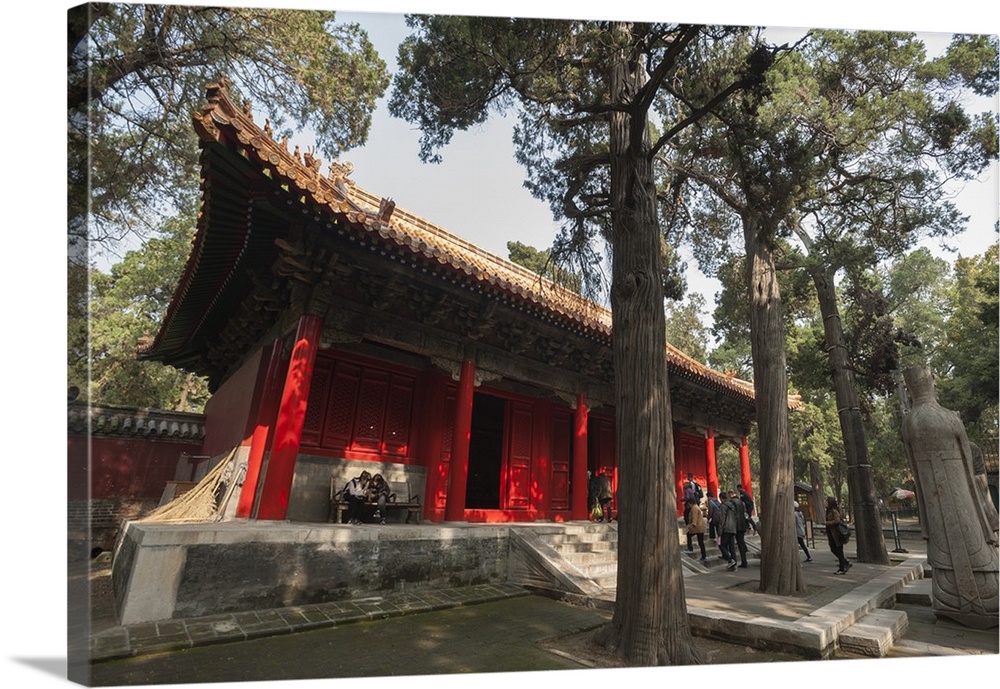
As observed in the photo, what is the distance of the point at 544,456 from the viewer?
31.5 feet

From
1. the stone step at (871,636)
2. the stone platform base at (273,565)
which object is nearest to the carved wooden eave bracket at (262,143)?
the stone platform base at (273,565)

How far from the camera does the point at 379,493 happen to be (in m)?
6.69

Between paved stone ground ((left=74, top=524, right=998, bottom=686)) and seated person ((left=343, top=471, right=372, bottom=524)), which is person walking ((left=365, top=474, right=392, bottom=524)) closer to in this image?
seated person ((left=343, top=471, right=372, bottom=524))

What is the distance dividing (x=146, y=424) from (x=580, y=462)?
933 centimetres

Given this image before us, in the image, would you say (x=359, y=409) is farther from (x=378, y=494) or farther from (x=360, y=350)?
(x=378, y=494)

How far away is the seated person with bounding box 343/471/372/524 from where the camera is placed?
20.6 feet

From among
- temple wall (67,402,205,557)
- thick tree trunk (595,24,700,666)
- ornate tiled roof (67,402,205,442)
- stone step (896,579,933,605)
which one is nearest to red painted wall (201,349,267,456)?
ornate tiled roof (67,402,205,442)

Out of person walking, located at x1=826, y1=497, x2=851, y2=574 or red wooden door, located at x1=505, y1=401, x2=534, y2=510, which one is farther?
red wooden door, located at x1=505, y1=401, x2=534, y2=510

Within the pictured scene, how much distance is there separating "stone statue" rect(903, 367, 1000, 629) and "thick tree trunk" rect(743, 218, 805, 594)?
4.98 ft

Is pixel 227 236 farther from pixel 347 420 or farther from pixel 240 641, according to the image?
pixel 240 641

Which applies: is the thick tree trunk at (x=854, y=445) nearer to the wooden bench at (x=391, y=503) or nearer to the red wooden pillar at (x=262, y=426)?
the wooden bench at (x=391, y=503)

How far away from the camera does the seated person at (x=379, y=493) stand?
6.51 metres

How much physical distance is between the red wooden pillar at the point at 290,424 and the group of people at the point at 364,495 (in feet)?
3.04

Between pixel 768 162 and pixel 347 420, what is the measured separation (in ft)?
19.6
